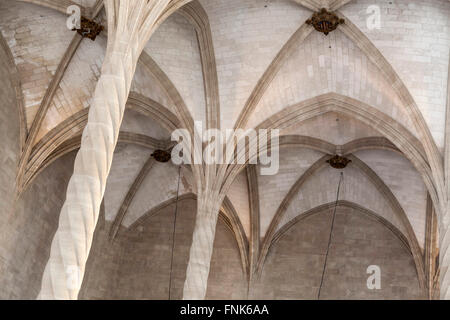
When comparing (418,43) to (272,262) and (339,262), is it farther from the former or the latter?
(272,262)

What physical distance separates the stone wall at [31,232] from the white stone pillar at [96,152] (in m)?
Answer: 7.70

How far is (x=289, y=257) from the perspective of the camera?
70.5 feet

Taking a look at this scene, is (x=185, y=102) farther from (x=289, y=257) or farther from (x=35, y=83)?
(x=289, y=257)

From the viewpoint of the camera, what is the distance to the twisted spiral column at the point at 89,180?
30.3 ft

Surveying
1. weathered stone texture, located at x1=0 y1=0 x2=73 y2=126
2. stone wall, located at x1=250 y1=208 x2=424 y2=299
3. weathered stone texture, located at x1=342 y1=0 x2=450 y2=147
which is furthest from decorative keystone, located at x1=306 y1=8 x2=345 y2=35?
stone wall, located at x1=250 y1=208 x2=424 y2=299

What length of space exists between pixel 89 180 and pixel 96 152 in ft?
1.44

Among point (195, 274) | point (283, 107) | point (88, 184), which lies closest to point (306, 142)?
point (283, 107)

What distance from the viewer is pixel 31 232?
18219 mm

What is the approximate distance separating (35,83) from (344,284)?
10.6 metres

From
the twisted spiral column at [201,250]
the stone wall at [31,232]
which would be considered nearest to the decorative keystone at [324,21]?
the twisted spiral column at [201,250]

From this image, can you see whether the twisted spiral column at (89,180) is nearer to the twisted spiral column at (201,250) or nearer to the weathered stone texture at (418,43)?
the twisted spiral column at (201,250)

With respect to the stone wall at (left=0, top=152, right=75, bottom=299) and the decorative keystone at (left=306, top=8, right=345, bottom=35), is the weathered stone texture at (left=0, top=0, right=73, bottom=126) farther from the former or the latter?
the decorative keystone at (left=306, top=8, right=345, bottom=35)

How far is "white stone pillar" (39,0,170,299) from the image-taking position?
928 centimetres
